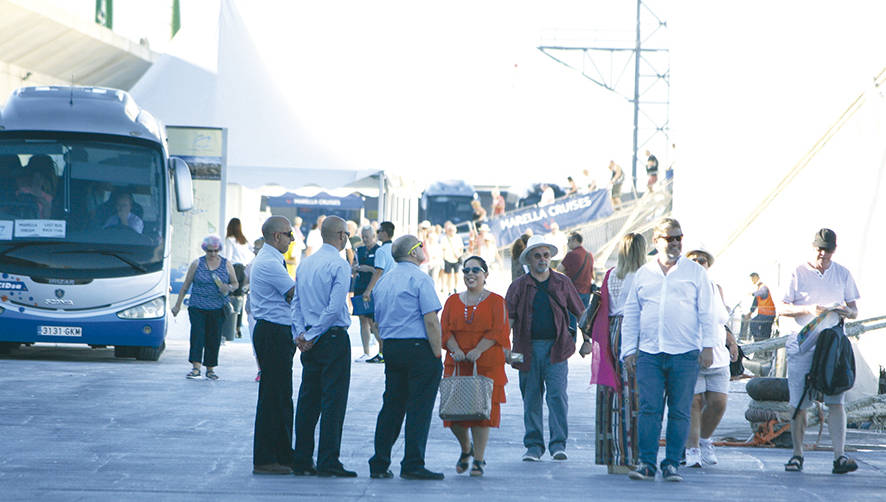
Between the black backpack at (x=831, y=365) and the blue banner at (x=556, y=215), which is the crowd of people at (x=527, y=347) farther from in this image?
the blue banner at (x=556, y=215)

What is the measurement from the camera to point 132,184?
53.5 ft

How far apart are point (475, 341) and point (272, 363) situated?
4.48ft

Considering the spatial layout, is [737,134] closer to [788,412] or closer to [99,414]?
[788,412]

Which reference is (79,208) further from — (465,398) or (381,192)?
(381,192)

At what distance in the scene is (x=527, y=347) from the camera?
990 centimetres

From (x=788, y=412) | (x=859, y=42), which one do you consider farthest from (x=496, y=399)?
(x=859, y=42)

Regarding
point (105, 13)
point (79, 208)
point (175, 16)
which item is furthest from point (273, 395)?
point (175, 16)

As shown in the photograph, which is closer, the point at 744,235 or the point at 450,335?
the point at 450,335

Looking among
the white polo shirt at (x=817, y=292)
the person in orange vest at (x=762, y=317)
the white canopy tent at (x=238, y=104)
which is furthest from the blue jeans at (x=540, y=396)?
the white canopy tent at (x=238, y=104)

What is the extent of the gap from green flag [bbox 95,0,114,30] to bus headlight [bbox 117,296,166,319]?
17.0m

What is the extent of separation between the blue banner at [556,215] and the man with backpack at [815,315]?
24.1 m

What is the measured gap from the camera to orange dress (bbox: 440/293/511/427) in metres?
8.89

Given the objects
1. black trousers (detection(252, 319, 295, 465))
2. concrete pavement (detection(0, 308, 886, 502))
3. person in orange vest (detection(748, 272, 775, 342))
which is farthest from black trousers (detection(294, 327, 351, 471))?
person in orange vest (detection(748, 272, 775, 342))

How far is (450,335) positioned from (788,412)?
3632mm
